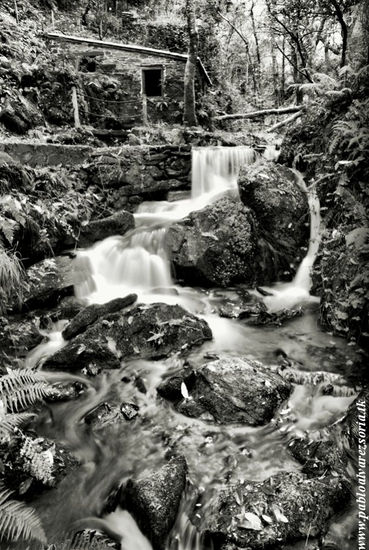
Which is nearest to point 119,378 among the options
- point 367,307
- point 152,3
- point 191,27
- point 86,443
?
point 86,443

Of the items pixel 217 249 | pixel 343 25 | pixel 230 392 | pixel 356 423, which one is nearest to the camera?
pixel 356 423

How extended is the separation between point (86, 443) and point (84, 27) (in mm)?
24868

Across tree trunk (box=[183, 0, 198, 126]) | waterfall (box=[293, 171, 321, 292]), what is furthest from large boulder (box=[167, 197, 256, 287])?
tree trunk (box=[183, 0, 198, 126])

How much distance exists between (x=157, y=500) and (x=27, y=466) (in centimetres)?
124

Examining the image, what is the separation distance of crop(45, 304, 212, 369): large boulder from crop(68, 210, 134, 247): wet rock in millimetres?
2935

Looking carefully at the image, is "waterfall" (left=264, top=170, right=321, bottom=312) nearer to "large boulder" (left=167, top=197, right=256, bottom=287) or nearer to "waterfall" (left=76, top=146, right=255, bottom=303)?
"large boulder" (left=167, top=197, right=256, bottom=287)

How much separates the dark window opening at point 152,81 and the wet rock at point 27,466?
1667 centimetres

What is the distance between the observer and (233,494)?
3.24 metres

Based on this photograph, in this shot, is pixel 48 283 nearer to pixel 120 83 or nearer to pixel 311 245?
pixel 311 245

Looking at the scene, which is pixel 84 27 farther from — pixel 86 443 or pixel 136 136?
pixel 86 443

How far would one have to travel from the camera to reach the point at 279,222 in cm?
794

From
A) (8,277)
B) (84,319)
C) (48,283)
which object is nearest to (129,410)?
(84,319)

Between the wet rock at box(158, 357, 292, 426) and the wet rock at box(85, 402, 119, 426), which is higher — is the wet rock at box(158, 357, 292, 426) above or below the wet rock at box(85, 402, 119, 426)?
above

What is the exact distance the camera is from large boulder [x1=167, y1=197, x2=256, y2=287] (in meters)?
7.79
